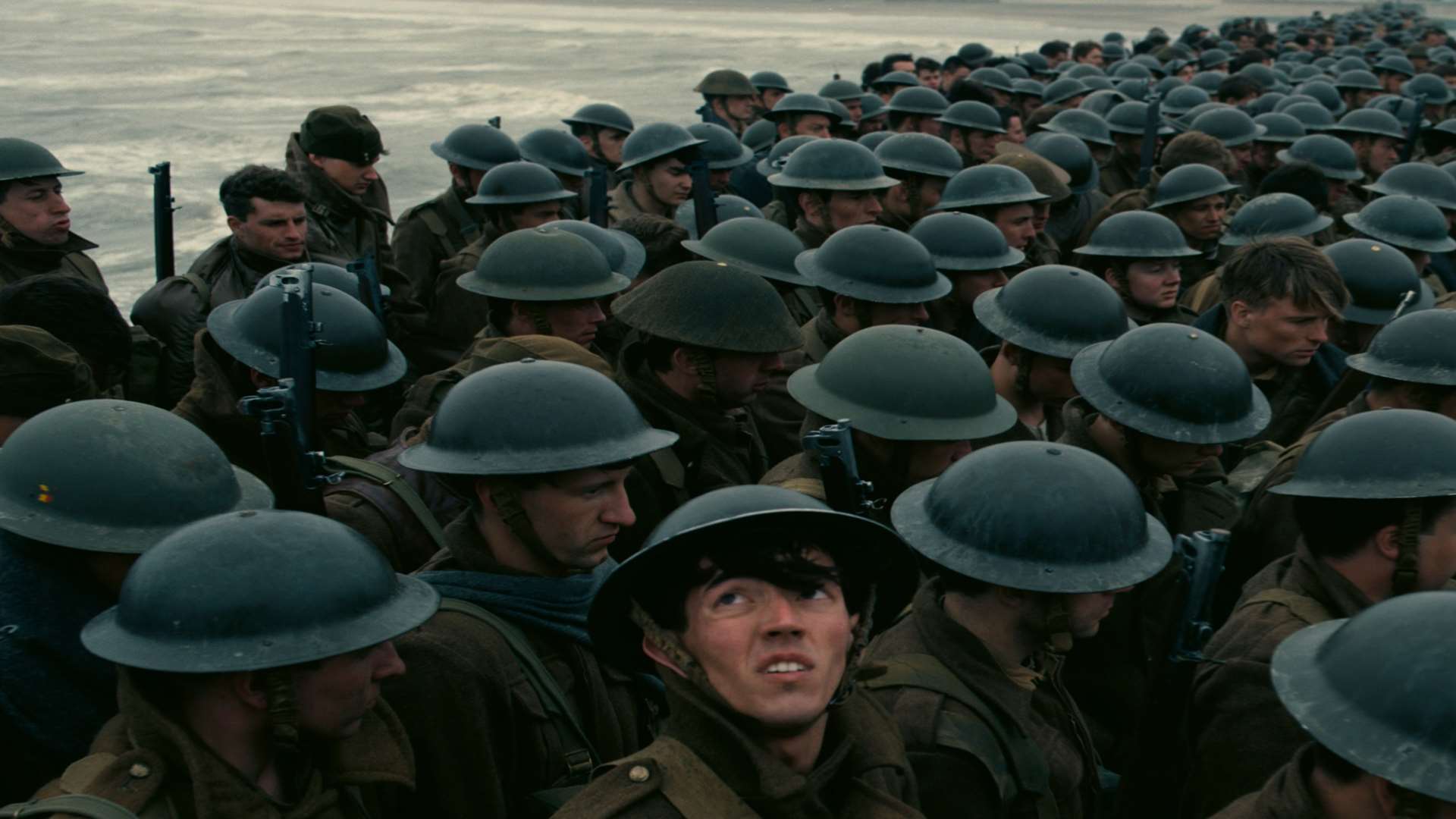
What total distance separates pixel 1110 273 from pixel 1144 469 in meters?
3.15

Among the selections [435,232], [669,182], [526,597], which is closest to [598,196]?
[669,182]

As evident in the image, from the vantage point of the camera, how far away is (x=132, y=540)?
312cm

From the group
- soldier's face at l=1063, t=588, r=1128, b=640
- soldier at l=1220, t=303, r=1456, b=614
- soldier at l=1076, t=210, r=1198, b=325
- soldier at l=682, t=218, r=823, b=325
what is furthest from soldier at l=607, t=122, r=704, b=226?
soldier's face at l=1063, t=588, r=1128, b=640

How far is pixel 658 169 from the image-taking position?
9250mm

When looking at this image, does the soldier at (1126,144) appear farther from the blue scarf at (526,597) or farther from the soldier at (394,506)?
the blue scarf at (526,597)

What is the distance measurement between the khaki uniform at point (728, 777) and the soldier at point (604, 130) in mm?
9523

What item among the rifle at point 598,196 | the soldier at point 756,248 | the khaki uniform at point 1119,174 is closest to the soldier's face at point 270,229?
the soldier at point 756,248

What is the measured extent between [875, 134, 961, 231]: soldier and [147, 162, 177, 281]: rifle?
177 inches

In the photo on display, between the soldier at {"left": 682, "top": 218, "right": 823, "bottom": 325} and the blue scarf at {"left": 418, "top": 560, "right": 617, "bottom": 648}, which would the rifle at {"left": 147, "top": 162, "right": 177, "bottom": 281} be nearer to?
the soldier at {"left": 682, "top": 218, "right": 823, "bottom": 325}

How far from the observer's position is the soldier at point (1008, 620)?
297 cm

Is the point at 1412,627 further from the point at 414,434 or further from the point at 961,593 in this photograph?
the point at 414,434

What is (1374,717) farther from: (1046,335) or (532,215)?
Result: (532,215)

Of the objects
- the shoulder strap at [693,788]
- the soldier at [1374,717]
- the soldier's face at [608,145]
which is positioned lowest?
the soldier's face at [608,145]

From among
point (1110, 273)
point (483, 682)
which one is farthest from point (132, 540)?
point (1110, 273)
